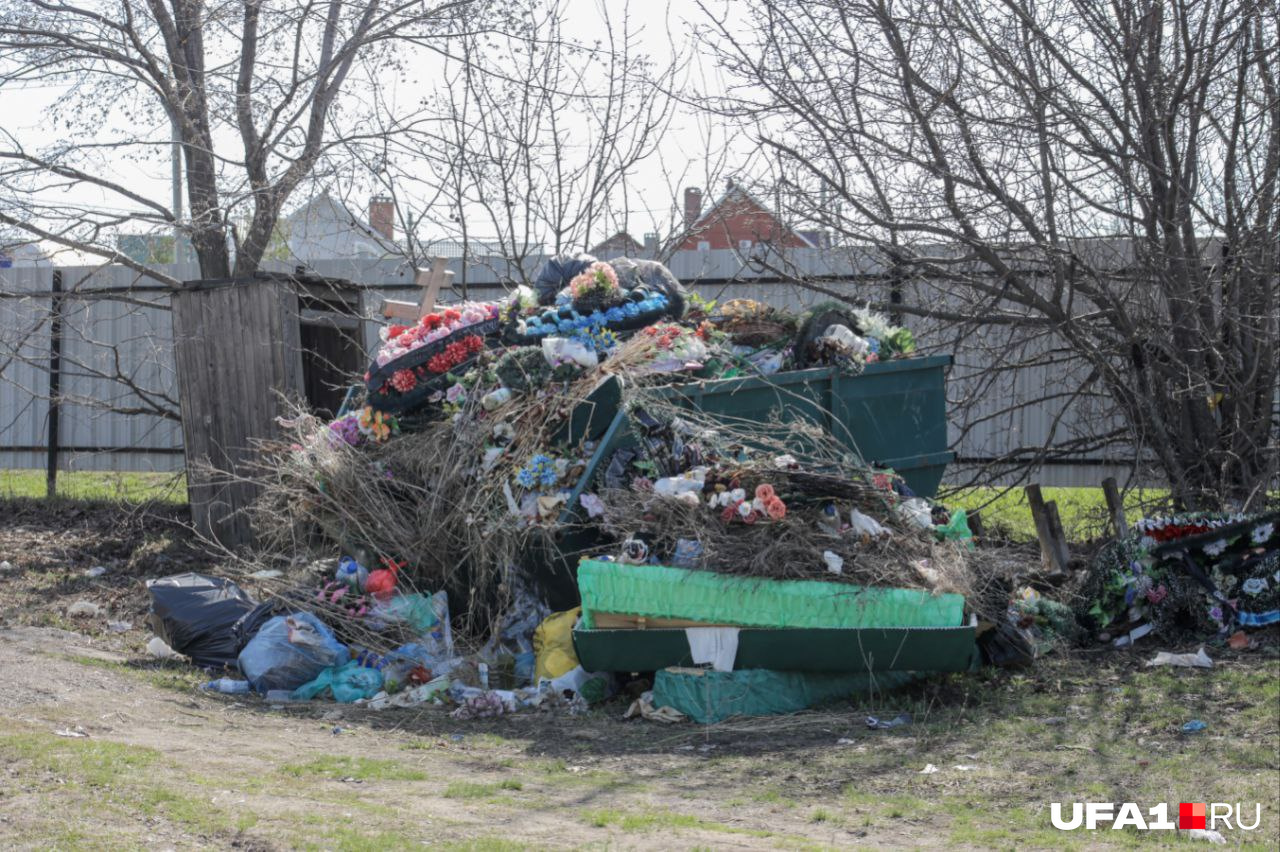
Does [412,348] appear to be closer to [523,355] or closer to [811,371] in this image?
[523,355]

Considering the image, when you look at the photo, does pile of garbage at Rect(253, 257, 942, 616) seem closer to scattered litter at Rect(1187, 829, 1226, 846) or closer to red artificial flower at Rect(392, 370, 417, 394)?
red artificial flower at Rect(392, 370, 417, 394)

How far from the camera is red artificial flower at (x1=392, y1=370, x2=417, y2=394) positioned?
7848mm

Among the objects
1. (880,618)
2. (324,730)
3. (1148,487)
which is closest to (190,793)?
(324,730)

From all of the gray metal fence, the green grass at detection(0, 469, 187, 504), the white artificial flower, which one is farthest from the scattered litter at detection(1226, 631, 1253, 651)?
the green grass at detection(0, 469, 187, 504)

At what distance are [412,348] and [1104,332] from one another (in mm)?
4608

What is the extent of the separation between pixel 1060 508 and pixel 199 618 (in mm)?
7004

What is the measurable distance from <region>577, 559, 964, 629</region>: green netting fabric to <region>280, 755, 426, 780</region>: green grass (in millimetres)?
1580

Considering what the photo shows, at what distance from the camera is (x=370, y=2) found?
36.2 ft

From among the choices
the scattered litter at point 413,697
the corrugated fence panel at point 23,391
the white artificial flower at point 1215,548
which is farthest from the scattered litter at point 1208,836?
the corrugated fence panel at point 23,391

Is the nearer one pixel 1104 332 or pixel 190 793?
pixel 190 793

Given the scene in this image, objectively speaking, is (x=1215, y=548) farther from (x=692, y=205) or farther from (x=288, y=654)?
(x=692, y=205)

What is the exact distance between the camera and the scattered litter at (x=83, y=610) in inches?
327

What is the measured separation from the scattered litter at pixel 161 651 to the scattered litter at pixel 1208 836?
532 centimetres

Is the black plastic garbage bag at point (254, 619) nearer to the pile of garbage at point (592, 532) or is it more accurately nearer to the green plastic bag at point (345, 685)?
the pile of garbage at point (592, 532)
